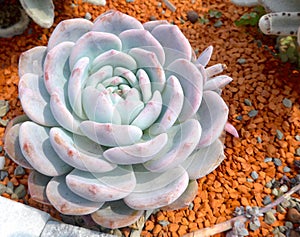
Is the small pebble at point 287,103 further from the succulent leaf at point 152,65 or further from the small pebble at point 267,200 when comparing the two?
the succulent leaf at point 152,65

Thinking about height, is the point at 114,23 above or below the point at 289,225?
above

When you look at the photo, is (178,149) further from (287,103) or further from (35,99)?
(287,103)

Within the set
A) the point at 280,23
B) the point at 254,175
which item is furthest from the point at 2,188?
the point at 280,23

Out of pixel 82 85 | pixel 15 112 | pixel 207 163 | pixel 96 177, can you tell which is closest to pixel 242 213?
pixel 207 163

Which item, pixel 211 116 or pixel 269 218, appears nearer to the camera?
pixel 211 116

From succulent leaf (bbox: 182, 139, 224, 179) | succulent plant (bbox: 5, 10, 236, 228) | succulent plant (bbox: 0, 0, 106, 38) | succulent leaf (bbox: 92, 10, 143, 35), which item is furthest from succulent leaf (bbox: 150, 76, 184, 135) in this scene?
succulent plant (bbox: 0, 0, 106, 38)

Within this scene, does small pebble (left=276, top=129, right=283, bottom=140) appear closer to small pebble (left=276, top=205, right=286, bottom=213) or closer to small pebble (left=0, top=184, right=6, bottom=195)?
small pebble (left=276, top=205, right=286, bottom=213)
